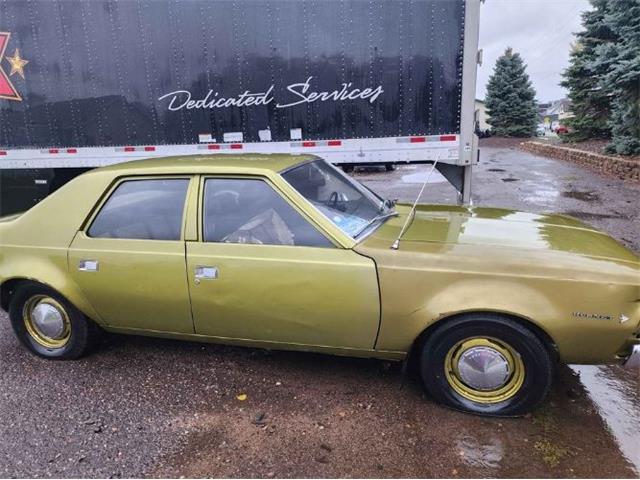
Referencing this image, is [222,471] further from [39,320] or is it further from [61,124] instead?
[61,124]

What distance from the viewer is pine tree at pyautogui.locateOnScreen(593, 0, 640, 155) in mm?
11344

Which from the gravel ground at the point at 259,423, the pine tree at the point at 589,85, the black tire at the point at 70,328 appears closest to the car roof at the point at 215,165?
the black tire at the point at 70,328

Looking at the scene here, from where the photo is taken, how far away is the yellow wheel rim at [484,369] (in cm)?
279

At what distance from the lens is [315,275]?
291cm

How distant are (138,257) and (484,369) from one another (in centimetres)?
229

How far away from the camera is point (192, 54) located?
620 centimetres

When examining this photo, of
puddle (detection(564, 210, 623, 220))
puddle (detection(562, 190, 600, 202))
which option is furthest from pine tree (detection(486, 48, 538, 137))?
puddle (detection(564, 210, 623, 220))

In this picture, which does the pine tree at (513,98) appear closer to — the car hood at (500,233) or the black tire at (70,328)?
the car hood at (500,233)

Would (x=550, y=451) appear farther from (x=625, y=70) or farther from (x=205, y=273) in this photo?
(x=625, y=70)

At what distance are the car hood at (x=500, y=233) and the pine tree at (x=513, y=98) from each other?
29.6m

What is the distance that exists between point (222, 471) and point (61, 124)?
6.03m

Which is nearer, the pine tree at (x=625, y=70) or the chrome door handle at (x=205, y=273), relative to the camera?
the chrome door handle at (x=205, y=273)

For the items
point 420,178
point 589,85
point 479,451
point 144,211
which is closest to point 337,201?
point 144,211

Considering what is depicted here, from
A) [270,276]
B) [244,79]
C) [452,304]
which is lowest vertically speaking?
[452,304]
